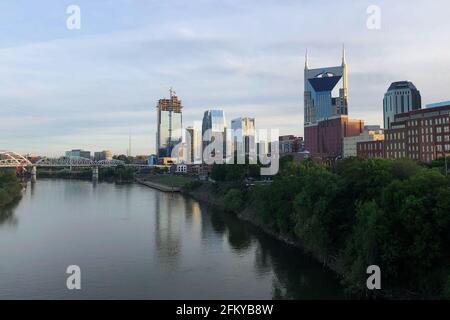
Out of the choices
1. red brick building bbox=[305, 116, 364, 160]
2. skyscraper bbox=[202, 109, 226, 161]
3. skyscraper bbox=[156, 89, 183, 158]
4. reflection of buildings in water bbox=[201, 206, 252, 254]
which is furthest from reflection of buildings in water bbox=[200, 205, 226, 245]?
skyscraper bbox=[156, 89, 183, 158]

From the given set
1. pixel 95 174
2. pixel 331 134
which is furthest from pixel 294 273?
pixel 95 174

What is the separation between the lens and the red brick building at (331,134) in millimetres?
61906

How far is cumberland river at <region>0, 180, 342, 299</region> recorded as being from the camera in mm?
11844

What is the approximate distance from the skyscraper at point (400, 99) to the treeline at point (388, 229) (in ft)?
239

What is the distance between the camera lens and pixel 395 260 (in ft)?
34.3

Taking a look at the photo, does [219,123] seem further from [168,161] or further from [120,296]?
[120,296]

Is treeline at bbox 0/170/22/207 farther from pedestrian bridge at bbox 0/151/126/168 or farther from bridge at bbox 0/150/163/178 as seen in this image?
pedestrian bridge at bbox 0/151/126/168

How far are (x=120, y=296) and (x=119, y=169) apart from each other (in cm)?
6942

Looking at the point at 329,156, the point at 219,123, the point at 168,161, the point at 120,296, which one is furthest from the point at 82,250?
the point at 219,123

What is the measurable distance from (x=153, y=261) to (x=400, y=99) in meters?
79.1

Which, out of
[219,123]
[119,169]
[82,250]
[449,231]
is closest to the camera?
[449,231]

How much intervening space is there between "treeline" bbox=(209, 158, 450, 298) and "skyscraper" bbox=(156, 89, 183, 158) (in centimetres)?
11641

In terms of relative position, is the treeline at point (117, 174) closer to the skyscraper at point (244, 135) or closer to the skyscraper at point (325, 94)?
the skyscraper at point (244, 135)

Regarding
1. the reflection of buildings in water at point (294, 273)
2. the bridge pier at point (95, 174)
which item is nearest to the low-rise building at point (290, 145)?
the bridge pier at point (95, 174)
